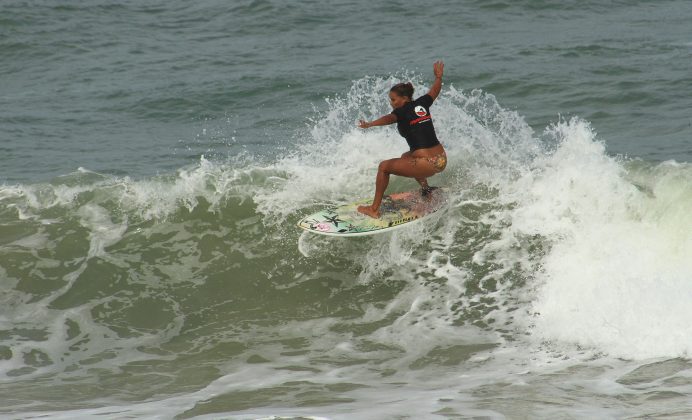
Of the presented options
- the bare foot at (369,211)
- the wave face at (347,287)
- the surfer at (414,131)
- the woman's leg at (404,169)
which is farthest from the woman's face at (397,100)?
the wave face at (347,287)

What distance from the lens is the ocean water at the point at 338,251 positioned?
688 centimetres

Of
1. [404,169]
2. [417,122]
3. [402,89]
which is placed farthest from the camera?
[404,169]

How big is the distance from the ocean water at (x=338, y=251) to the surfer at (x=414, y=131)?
894 millimetres

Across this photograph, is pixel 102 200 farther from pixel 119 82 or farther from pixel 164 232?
pixel 119 82

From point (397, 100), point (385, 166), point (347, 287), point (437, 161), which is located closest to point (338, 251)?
point (347, 287)

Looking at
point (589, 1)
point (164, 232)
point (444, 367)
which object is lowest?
point (444, 367)

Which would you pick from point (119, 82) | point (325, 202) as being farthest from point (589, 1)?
point (325, 202)

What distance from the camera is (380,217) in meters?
9.38

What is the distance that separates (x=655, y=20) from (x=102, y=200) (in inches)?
518

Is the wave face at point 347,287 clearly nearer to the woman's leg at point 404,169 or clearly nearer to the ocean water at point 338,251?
the ocean water at point 338,251

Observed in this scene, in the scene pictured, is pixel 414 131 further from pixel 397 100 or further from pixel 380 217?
pixel 380 217

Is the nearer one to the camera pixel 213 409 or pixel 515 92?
pixel 213 409

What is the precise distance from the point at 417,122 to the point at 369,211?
1.14 metres

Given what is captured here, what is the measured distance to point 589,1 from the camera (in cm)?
2055
